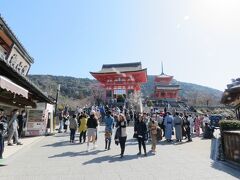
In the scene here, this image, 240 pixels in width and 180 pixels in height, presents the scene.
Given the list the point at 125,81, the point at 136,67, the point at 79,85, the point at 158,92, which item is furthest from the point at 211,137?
the point at 79,85

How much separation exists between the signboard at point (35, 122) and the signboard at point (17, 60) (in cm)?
305

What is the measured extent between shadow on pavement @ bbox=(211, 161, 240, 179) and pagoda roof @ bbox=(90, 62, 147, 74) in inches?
1594

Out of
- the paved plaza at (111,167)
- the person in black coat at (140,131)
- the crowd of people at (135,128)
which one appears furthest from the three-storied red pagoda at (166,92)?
the paved plaza at (111,167)

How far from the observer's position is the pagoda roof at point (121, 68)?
50094 millimetres

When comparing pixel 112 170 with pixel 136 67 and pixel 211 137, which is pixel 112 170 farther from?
pixel 136 67

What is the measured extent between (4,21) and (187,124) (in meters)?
10.9

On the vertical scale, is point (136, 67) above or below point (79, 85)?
below

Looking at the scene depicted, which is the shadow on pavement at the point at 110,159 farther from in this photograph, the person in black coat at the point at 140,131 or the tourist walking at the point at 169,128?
the tourist walking at the point at 169,128

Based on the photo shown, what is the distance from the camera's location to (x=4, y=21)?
13203 millimetres

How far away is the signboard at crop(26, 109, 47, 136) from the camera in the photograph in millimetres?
19375

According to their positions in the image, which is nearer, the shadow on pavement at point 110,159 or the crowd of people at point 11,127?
the crowd of people at point 11,127

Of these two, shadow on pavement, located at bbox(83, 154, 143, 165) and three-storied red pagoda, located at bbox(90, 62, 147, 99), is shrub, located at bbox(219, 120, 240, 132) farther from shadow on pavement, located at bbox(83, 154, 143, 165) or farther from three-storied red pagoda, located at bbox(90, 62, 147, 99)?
three-storied red pagoda, located at bbox(90, 62, 147, 99)

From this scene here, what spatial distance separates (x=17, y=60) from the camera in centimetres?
2039

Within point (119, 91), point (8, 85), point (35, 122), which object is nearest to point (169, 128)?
point (35, 122)
